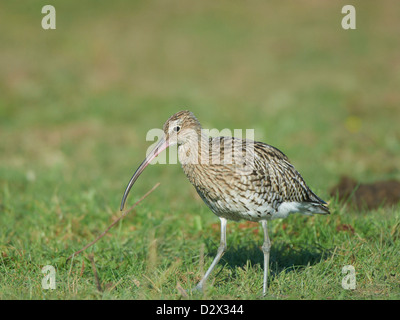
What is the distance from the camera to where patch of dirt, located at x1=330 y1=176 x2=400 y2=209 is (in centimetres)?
738

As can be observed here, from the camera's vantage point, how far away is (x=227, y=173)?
5.28 m

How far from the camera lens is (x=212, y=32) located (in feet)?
59.6

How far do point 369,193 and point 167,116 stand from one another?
623 cm

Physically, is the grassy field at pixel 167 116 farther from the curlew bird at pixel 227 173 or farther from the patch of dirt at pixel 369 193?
the curlew bird at pixel 227 173

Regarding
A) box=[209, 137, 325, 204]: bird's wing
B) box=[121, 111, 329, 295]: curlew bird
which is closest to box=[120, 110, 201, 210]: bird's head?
box=[121, 111, 329, 295]: curlew bird

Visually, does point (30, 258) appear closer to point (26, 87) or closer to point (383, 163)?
point (383, 163)

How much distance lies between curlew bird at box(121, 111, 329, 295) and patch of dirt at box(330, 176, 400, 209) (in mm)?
2050

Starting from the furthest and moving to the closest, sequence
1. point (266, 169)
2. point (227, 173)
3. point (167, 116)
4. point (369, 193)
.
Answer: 1. point (167, 116)
2. point (369, 193)
3. point (266, 169)
4. point (227, 173)

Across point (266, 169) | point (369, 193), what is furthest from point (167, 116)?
point (266, 169)

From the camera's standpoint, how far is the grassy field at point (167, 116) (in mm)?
5613

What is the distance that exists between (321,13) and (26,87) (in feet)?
Answer: 33.0

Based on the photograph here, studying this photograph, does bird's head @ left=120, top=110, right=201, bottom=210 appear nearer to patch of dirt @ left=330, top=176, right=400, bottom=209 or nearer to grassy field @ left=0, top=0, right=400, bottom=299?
grassy field @ left=0, top=0, right=400, bottom=299

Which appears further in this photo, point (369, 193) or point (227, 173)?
point (369, 193)

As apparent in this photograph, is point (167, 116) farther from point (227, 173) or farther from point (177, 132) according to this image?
point (227, 173)
